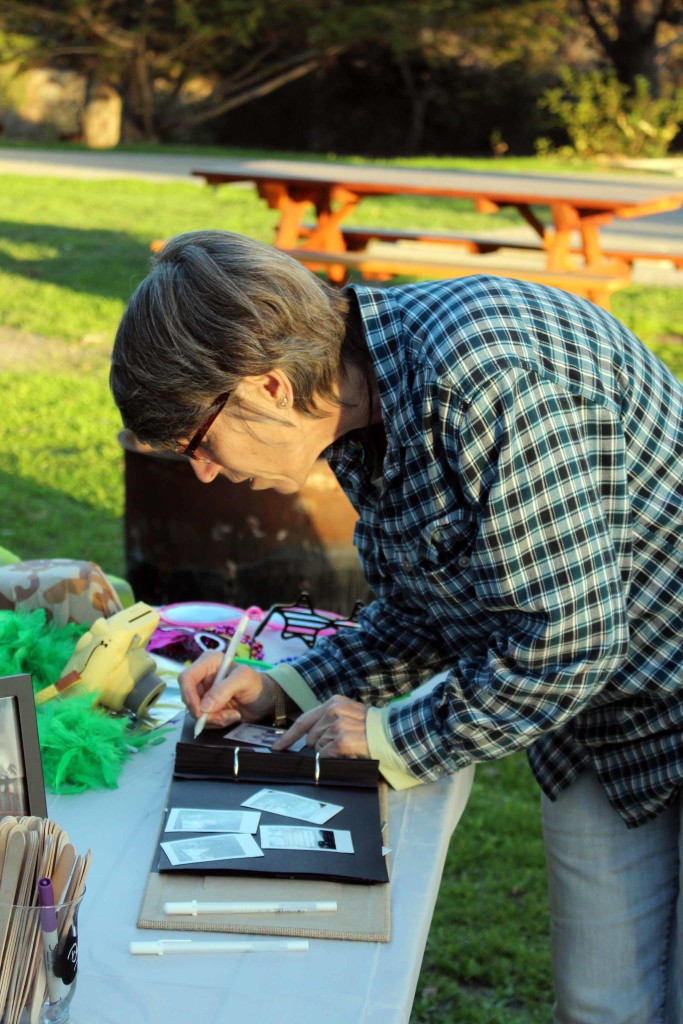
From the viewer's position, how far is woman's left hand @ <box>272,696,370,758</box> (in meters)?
1.70

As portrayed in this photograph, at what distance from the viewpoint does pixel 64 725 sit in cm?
168

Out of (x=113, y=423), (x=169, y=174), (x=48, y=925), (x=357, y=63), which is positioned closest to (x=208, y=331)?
(x=48, y=925)

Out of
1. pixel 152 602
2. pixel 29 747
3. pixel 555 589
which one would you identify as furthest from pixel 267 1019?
pixel 152 602

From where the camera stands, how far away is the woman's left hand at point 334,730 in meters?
1.70

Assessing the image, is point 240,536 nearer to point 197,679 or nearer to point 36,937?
point 197,679

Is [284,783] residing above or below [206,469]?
below

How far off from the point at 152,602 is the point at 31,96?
2064cm

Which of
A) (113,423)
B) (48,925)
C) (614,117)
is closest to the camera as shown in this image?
(48,925)

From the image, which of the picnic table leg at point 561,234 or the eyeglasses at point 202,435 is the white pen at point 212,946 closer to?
the eyeglasses at point 202,435

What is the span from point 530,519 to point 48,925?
72 centimetres

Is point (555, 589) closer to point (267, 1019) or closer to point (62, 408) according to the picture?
point (267, 1019)

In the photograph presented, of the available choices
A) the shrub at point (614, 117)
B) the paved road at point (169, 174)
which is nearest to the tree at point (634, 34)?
the shrub at point (614, 117)

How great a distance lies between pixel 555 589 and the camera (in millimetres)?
1448

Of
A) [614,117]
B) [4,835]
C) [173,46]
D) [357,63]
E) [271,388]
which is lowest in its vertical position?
[4,835]
